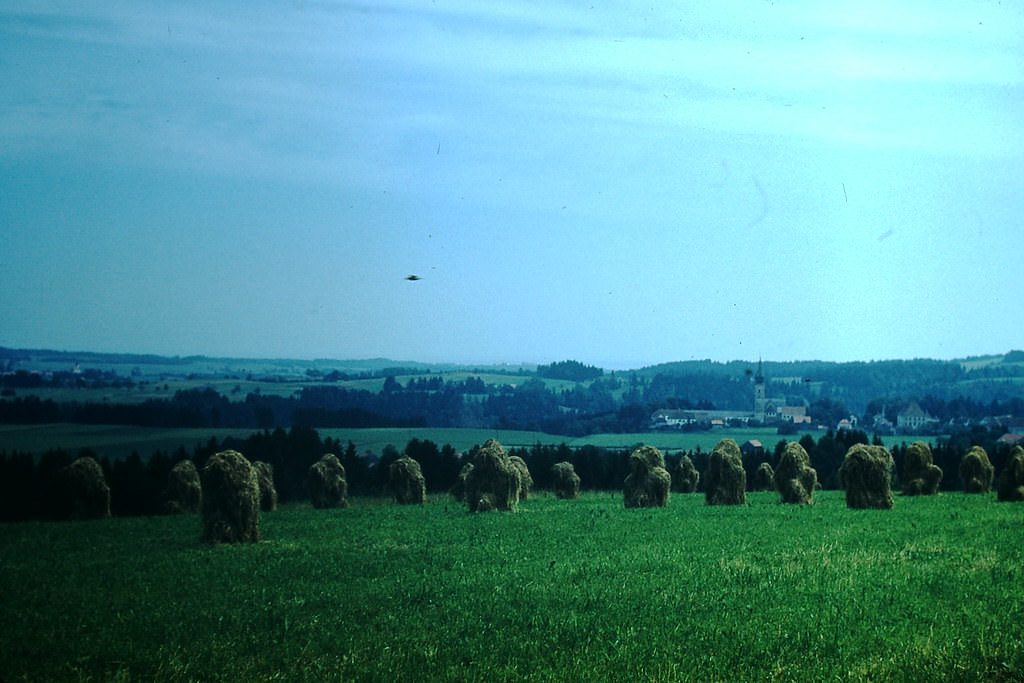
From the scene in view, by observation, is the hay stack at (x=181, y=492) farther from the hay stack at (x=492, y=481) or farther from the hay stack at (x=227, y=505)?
the hay stack at (x=227, y=505)

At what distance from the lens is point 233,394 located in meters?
60.8

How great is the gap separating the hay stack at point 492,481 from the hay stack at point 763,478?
30.2m

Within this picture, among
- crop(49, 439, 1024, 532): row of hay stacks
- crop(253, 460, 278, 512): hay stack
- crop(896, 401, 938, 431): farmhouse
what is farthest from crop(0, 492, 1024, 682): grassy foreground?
crop(896, 401, 938, 431): farmhouse

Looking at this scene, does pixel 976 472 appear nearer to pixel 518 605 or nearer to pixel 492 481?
pixel 492 481

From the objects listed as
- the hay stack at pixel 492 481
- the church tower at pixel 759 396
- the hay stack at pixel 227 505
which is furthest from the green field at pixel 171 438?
the church tower at pixel 759 396

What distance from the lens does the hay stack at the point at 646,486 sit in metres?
47.7

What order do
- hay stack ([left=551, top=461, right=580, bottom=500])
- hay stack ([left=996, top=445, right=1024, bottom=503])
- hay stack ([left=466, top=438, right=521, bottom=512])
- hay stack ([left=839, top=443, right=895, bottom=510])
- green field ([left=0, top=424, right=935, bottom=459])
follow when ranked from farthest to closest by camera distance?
hay stack ([left=551, top=461, right=580, bottom=500]) < hay stack ([left=996, top=445, right=1024, bottom=503]) < hay stack ([left=839, top=443, right=895, bottom=510]) < hay stack ([left=466, top=438, right=521, bottom=512]) < green field ([left=0, top=424, right=935, bottom=459])

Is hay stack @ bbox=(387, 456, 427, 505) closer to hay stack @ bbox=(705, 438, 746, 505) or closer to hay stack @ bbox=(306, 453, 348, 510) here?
hay stack @ bbox=(306, 453, 348, 510)

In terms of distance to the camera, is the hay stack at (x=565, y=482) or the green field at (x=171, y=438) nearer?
the green field at (x=171, y=438)

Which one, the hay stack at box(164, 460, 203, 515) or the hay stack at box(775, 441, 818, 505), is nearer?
the hay stack at box(164, 460, 203, 515)

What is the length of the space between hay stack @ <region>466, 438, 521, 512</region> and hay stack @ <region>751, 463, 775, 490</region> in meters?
30.2

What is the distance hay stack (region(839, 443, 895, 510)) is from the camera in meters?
45.3

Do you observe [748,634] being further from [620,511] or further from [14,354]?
[620,511]

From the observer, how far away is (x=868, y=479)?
45688 mm
